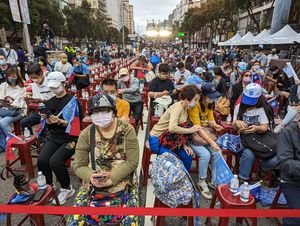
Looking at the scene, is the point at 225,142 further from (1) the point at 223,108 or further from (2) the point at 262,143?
(1) the point at 223,108

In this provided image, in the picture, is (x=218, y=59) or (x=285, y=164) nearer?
(x=285, y=164)

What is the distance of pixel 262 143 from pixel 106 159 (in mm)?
2162

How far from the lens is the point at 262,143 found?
3.11m

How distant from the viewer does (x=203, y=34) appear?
63.5 meters

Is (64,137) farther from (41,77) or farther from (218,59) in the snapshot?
(218,59)

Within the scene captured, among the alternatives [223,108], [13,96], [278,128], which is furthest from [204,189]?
[13,96]

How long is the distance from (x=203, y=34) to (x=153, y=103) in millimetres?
63926

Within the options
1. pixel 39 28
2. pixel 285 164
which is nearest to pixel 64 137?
pixel 285 164

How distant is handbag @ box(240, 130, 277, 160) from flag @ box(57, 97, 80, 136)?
7.98ft

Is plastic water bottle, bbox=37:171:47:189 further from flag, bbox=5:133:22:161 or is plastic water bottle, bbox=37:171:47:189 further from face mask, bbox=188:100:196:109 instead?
face mask, bbox=188:100:196:109

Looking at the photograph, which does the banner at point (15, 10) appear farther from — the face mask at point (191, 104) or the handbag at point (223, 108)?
the face mask at point (191, 104)

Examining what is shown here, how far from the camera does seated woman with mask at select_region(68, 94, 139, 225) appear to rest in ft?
7.31

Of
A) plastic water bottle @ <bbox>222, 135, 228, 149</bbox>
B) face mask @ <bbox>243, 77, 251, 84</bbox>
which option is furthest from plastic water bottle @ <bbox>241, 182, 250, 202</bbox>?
face mask @ <bbox>243, 77, 251, 84</bbox>

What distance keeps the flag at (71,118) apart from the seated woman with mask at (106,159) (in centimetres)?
86
